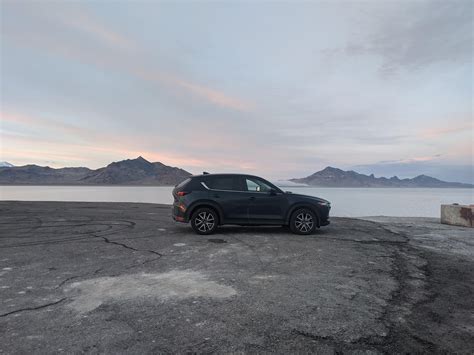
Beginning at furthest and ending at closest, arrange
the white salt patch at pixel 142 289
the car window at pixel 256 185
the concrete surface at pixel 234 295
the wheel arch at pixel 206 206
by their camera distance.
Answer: the car window at pixel 256 185 → the wheel arch at pixel 206 206 → the white salt patch at pixel 142 289 → the concrete surface at pixel 234 295

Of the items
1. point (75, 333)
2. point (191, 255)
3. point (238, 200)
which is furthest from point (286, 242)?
point (75, 333)

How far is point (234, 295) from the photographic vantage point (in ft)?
15.1

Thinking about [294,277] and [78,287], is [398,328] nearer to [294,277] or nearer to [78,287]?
[294,277]

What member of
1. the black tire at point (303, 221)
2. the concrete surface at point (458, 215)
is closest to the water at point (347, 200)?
the black tire at point (303, 221)

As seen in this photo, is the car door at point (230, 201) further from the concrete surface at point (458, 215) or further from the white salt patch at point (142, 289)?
the concrete surface at point (458, 215)

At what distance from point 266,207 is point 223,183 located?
144 centimetres

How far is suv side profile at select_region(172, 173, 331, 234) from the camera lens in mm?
9375

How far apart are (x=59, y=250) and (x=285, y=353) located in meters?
6.24

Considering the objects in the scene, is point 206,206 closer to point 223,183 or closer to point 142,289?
point 223,183

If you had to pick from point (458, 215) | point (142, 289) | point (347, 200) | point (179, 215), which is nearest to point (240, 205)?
point (179, 215)

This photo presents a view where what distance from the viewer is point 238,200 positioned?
9.52 metres

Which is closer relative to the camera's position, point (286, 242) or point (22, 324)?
point (22, 324)

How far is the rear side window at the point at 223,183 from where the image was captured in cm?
960

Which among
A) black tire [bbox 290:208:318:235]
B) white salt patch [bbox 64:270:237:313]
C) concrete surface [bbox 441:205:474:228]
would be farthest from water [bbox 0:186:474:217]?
white salt patch [bbox 64:270:237:313]
